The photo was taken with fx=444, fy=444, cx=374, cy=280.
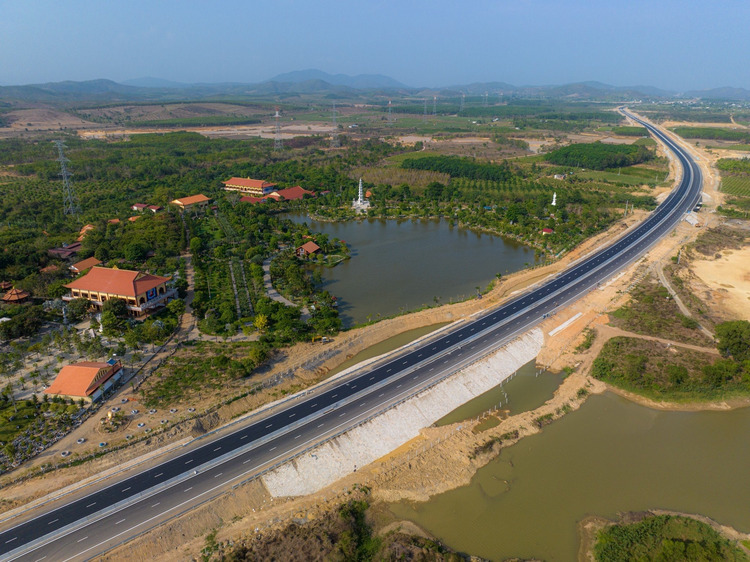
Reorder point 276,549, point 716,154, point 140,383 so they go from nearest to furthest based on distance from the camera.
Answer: point 276,549
point 140,383
point 716,154

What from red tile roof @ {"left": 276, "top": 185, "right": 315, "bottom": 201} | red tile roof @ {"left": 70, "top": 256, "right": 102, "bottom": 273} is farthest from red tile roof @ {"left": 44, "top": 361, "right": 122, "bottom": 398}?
red tile roof @ {"left": 276, "top": 185, "right": 315, "bottom": 201}

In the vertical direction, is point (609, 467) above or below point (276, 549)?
below

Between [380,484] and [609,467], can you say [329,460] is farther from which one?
[609,467]

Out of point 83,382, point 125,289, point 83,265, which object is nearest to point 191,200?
point 83,265

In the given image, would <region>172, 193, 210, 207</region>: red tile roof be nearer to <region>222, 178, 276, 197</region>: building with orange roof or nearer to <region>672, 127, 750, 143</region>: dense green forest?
<region>222, 178, 276, 197</region>: building with orange roof

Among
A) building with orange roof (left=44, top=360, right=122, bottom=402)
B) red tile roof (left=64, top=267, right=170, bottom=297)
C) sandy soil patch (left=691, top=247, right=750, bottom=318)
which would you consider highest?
red tile roof (left=64, top=267, right=170, bottom=297)

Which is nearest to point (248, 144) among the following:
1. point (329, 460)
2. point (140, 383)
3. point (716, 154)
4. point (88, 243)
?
point (88, 243)

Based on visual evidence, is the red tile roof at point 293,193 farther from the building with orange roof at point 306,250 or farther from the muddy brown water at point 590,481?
the muddy brown water at point 590,481
